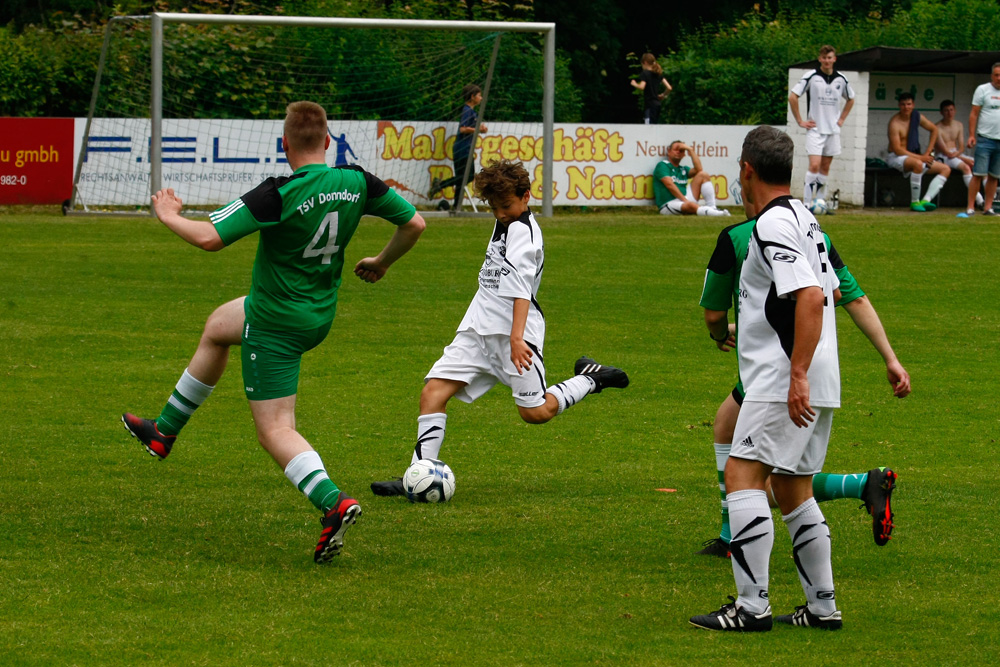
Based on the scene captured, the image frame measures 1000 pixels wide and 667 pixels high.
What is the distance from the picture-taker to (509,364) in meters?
6.93

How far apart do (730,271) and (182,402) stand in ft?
9.01

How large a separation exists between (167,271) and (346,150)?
7033 mm

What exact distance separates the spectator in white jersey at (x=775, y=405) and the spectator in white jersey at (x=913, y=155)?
19451 mm

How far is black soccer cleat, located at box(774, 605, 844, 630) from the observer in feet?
15.7

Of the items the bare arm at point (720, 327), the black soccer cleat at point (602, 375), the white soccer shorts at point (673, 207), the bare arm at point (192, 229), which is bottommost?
the black soccer cleat at point (602, 375)

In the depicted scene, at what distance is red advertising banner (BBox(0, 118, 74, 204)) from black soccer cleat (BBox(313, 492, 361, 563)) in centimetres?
1707

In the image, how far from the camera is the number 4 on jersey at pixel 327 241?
5707mm

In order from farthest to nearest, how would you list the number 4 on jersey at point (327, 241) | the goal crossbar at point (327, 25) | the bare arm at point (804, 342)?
the goal crossbar at point (327, 25), the number 4 on jersey at point (327, 241), the bare arm at point (804, 342)

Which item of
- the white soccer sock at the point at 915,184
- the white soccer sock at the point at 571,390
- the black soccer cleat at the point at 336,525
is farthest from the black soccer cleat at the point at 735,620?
the white soccer sock at the point at 915,184

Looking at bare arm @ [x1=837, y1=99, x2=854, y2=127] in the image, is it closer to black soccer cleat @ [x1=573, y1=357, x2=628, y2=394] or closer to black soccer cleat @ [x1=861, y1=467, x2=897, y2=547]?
black soccer cleat @ [x1=573, y1=357, x2=628, y2=394]

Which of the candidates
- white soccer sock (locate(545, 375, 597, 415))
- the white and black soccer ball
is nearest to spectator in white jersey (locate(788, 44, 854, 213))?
the white and black soccer ball

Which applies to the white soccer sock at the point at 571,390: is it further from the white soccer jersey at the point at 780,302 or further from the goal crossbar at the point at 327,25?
the goal crossbar at the point at 327,25

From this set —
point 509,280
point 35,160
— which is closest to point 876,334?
point 509,280

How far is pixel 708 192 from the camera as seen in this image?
879 inches
